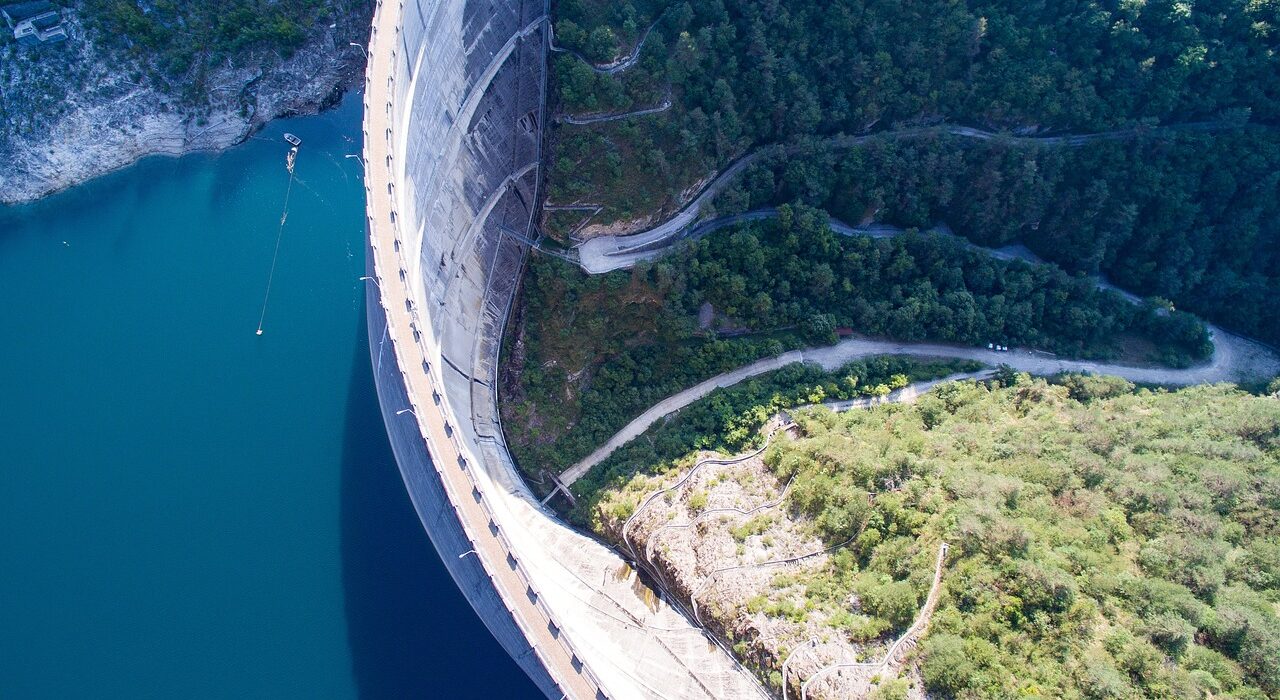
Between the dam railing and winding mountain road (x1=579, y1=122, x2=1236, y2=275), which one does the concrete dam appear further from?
winding mountain road (x1=579, y1=122, x2=1236, y2=275)

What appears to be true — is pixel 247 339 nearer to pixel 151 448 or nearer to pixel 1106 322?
pixel 151 448

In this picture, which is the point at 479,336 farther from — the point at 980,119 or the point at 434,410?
the point at 980,119

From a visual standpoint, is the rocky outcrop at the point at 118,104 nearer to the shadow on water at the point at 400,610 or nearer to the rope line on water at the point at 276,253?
the rope line on water at the point at 276,253

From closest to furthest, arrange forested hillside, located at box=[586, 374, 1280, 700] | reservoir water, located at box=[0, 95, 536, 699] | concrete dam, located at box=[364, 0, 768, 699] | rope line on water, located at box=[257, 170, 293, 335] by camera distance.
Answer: forested hillside, located at box=[586, 374, 1280, 700] < concrete dam, located at box=[364, 0, 768, 699] < reservoir water, located at box=[0, 95, 536, 699] < rope line on water, located at box=[257, 170, 293, 335]

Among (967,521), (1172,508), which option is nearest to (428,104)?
(967,521)

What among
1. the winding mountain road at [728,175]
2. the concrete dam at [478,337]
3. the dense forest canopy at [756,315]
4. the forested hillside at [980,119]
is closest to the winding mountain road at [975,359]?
the dense forest canopy at [756,315]

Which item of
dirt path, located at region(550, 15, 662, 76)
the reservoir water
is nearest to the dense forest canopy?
the reservoir water

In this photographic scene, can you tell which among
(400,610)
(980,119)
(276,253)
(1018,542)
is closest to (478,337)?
(400,610)
